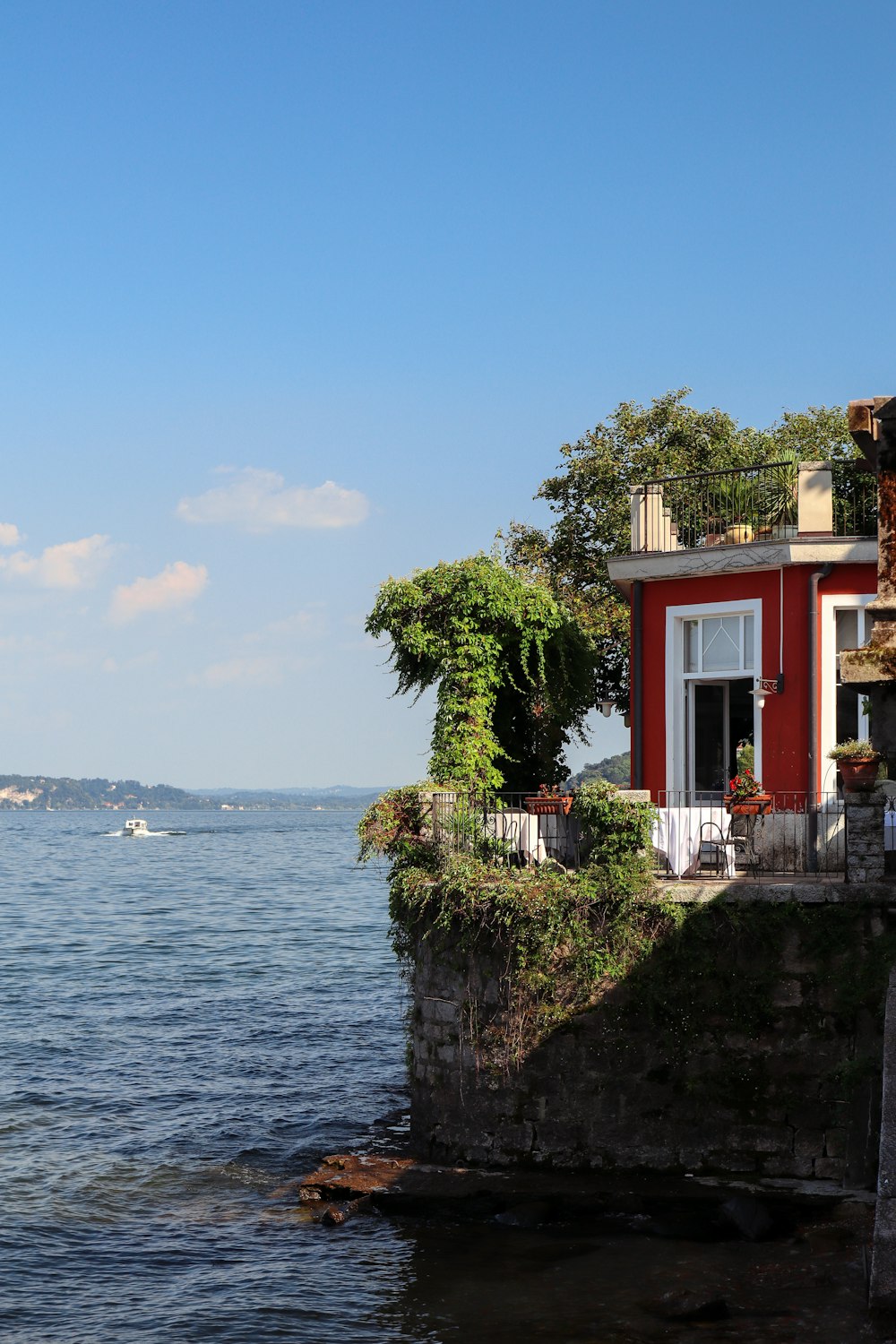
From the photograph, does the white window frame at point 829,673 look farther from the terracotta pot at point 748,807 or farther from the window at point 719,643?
the terracotta pot at point 748,807

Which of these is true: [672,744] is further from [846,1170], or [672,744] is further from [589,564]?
[589,564]

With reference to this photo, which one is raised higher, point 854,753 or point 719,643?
point 719,643

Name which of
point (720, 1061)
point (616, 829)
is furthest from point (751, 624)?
point (720, 1061)

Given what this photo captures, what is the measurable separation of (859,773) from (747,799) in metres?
1.57

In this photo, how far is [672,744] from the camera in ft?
62.6

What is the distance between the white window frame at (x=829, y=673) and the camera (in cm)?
1747

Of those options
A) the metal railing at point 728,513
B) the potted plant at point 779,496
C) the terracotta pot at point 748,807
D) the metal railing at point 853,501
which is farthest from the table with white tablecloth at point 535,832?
the metal railing at point 853,501

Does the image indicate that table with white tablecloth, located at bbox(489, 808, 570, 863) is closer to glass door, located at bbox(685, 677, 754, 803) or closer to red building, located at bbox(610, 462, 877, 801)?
red building, located at bbox(610, 462, 877, 801)

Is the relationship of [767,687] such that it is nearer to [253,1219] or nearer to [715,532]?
[715,532]

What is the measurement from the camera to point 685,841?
49.1ft

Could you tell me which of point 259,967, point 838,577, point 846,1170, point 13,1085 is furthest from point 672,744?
point 259,967

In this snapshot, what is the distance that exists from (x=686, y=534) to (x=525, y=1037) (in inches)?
393

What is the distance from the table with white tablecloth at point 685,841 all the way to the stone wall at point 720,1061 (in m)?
0.87

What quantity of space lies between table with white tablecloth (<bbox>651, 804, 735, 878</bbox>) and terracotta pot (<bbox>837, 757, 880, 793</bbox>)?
1472 mm
